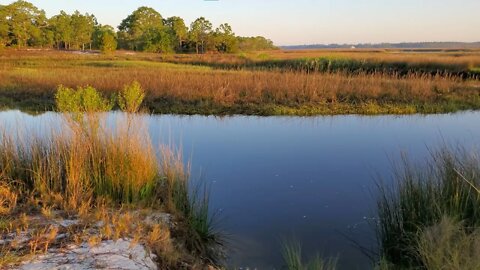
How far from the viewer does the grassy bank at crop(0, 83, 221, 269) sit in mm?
3598

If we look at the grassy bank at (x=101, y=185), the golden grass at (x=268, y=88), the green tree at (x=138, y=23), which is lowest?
the grassy bank at (x=101, y=185)

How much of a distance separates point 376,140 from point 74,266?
6884 mm

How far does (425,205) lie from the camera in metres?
3.84

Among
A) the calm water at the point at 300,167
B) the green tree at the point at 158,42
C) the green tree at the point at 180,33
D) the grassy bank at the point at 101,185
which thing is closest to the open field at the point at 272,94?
the calm water at the point at 300,167

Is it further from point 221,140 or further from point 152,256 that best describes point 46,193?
point 221,140

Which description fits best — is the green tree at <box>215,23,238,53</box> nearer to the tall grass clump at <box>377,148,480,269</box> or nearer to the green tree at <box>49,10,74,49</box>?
the green tree at <box>49,10,74,49</box>

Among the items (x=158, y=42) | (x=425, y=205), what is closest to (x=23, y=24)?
(x=158, y=42)

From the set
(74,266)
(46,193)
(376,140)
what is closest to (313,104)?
(376,140)

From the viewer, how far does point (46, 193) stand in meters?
4.21

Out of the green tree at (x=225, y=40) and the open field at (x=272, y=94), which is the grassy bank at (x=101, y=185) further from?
the green tree at (x=225, y=40)

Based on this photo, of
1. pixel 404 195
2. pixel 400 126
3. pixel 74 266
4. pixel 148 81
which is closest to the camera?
pixel 74 266

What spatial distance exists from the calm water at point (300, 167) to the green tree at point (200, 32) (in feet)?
160

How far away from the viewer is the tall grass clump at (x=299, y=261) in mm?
3225

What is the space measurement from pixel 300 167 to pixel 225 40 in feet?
175
